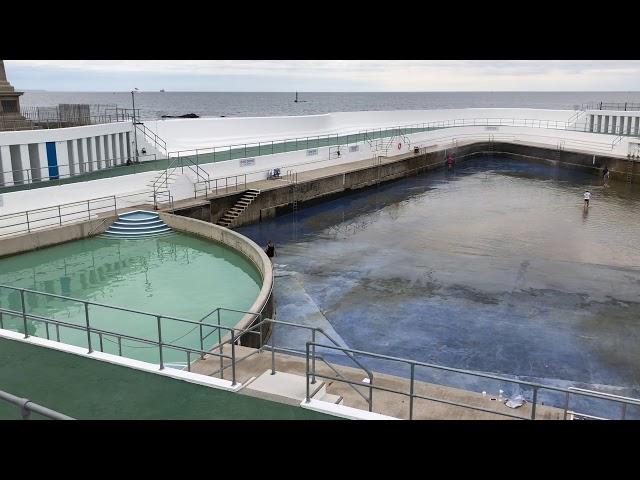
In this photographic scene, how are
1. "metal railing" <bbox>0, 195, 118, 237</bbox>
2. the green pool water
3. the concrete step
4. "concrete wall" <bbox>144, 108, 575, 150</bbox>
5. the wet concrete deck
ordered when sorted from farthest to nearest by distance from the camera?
"concrete wall" <bbox>144, 108, 575, 150</bbox>, "metal railing" <bbox>0, 195, 118, 237</bbox>, the green pool water, the wet concrete deck, the concrete step

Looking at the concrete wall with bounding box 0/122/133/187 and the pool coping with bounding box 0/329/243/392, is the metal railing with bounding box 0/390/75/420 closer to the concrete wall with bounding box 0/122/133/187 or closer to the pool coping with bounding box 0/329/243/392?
the pool coping with bounding box 0/329/243/392

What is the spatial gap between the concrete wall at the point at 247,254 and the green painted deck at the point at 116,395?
3507mm

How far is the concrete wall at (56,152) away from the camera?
21.9 metres

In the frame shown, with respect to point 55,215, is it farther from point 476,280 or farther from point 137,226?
point 476,280

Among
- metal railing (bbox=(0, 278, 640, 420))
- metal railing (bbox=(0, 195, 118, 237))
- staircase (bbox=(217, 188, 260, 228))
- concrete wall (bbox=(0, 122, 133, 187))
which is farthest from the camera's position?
staircase (bbox=(217, 188, 260, 228))

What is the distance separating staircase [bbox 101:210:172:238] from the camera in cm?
2080

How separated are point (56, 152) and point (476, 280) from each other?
1714cm

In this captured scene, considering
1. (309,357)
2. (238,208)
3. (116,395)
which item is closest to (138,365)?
(116,395)

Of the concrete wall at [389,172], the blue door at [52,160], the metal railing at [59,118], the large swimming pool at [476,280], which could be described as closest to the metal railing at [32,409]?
the large swimming pool at [476,280]

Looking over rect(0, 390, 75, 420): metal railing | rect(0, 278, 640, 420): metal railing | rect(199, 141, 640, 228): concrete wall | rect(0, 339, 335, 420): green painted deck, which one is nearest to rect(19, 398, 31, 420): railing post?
rect(0, 390, 75, 420): metal railing

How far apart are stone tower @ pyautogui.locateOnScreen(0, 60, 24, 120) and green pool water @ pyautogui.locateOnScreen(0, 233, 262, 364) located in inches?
354

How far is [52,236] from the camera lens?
1931 cm
